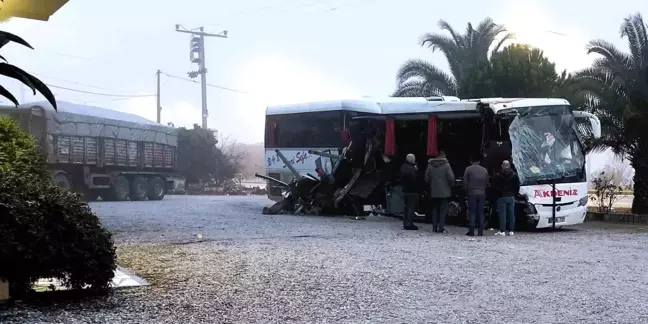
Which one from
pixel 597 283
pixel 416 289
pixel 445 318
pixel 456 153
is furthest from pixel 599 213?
pixel 445 318

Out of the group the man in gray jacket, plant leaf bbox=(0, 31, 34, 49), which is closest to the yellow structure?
plant leaf bbox=(0, 31, 34, 49)

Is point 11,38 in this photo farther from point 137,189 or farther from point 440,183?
point 137,189

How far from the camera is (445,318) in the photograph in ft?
19.6

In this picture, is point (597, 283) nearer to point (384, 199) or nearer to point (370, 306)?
point (370, 306)

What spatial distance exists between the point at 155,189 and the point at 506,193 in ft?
63.8

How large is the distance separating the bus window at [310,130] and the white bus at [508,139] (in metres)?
0.22

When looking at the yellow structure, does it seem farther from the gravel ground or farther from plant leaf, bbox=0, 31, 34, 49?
plant leaf, bbox=0, 31, 34, 49

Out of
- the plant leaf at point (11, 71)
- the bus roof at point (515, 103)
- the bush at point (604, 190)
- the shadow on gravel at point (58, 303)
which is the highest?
the bus roof at point (515, 103)

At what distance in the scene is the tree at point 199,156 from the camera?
39531 millimetres

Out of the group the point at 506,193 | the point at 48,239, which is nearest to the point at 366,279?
the point at 48,239

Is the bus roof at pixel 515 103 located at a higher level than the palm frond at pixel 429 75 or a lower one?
lower

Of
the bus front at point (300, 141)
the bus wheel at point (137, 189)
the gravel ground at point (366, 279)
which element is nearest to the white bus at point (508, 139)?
the bus front at point (300, 141)

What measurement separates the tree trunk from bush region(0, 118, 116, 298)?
1506 cm

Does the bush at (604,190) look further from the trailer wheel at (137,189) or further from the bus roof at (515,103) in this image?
the trailer wheel at (137,189)
